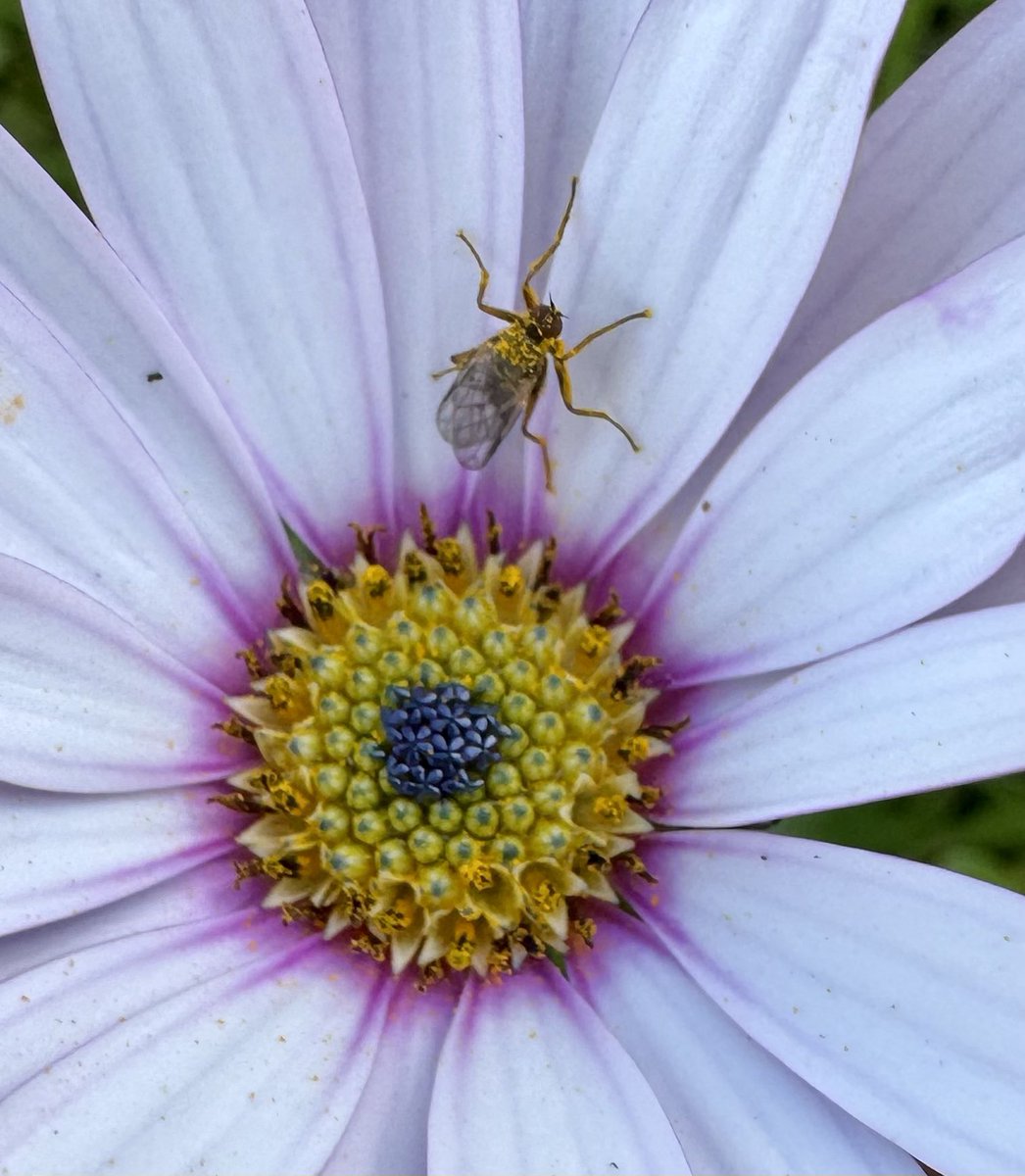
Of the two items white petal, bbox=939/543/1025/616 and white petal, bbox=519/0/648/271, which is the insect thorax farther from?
white petal, bbox=939/543/1025/616

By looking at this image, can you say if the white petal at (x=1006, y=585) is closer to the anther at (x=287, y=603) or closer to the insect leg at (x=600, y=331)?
the insect leg at (x=600, y=331)

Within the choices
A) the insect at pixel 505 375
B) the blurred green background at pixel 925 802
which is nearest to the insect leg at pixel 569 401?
the insect at pixel 505 375

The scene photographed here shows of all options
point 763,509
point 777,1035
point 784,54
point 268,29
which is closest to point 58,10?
point 268,29

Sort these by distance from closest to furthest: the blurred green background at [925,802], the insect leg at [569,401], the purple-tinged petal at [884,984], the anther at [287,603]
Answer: the purple-tinged petal at [884,984] → the insect leg at [569,401] → the anther at [287,603] → the blurred green background at [925,802]

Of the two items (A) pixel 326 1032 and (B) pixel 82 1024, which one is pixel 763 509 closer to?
(A) pixel 326 1032

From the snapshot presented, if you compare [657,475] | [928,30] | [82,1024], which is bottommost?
[82,1024]

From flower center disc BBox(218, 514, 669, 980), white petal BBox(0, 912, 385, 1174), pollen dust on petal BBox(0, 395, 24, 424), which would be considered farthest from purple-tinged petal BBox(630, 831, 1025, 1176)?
pollen dust on petal BBox(0, 395, 24, 424)
